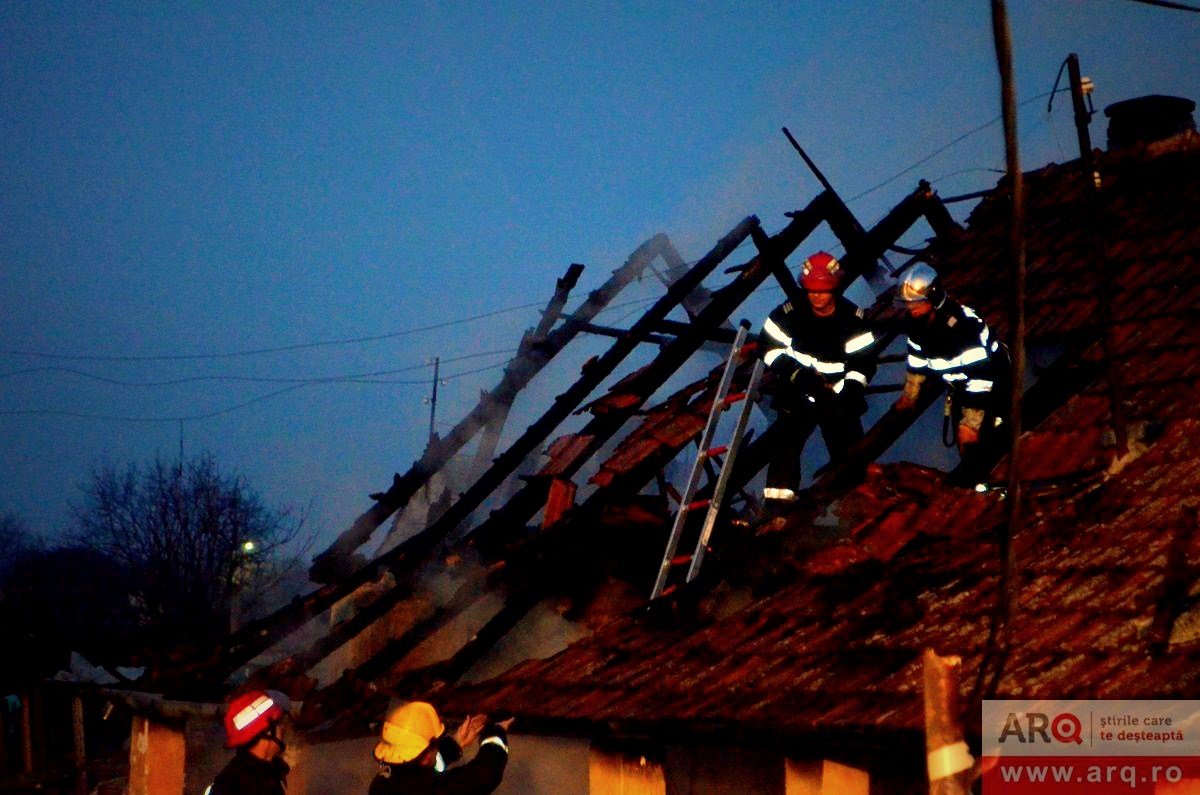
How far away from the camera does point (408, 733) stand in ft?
18.8

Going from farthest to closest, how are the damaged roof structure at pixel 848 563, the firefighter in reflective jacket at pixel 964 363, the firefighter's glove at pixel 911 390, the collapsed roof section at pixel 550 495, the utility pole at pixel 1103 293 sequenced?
the collapsed roof section at pixel 550 495, the firefighter's glove at pixel 911 390, the firefighter in reflective jacket at pixel 964 363, the utility pole at pixel 1103 293, the damaged roof structure at pixel 848 563

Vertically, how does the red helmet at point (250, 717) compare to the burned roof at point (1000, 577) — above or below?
below

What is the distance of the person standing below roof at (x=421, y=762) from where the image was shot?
18.6 feet

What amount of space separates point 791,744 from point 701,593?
97.6 inches

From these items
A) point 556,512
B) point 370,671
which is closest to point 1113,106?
point 556,512

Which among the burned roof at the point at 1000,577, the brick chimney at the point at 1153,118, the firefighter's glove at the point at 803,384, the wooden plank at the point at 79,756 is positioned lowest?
the wooden plank at the point at 79,756

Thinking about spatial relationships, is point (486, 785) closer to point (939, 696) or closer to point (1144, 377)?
point (939, 696)

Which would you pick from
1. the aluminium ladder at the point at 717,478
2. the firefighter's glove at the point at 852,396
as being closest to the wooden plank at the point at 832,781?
the aluminium ladder at the point at 717,478

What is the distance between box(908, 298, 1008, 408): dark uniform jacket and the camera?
8.09 metres

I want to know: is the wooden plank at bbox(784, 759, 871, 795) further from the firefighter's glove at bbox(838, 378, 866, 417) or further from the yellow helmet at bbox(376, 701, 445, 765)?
the firefighter's glove at bbox(838, 378, 866, 417)

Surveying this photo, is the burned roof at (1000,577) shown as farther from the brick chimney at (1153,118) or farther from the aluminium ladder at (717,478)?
the brick chimney at (1153,118)

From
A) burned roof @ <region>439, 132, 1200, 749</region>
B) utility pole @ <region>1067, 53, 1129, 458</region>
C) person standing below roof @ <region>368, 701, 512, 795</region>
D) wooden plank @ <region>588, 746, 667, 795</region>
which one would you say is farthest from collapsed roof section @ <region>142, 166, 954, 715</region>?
person standing below roof @ <region>368, 701, 512, 795</region>

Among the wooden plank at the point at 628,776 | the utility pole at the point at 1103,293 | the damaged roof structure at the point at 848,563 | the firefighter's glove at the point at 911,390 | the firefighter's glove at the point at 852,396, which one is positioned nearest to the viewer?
the damaged roof structure at the point at 848,563

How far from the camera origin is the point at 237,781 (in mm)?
5758
